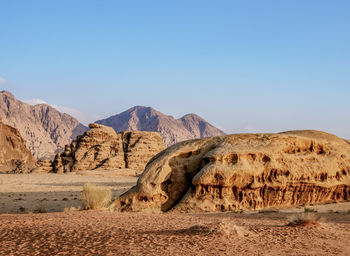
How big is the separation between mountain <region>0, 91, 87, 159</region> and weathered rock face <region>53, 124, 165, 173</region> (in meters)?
89.8

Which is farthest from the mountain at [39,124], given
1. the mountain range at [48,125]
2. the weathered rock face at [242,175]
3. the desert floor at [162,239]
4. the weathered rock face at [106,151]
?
the desert floor at [162,239]

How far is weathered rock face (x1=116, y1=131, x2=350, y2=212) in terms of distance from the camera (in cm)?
1209

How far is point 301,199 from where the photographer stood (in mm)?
13570

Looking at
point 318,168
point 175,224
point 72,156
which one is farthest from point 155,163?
point 72,156

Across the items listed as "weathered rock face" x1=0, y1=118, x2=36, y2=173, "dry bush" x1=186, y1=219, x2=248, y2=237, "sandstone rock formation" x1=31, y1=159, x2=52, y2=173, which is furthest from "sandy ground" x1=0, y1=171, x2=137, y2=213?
"weathered rock face" x1=0, y1=118, x2=36, y2=173

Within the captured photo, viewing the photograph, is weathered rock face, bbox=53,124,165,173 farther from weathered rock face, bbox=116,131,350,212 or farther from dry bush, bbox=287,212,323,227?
dry bush, bbox=287,212,323,227

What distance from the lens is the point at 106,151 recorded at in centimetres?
4703

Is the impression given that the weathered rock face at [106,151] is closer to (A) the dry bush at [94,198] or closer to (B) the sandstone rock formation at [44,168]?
(B) the sandstone rock formation at [44,168]

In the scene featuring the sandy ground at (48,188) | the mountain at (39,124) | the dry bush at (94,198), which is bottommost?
the sandy ground at (48,188)

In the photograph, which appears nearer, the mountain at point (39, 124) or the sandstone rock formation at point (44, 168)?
the sandstone rock formation at point (44, 168)

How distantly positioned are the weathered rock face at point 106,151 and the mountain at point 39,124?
89.8m

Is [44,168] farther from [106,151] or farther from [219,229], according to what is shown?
[219,229]

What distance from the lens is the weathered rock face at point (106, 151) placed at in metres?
45.2

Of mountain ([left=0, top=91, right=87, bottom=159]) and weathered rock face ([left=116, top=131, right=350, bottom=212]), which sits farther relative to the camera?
mountain ([left=0, top=91, right=87, bottom=159])
